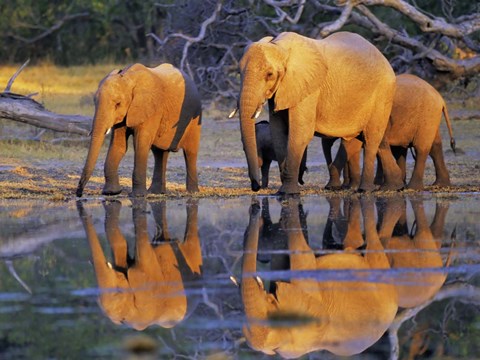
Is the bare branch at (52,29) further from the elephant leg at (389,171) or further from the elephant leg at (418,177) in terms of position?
the elephant leg at (418,177)

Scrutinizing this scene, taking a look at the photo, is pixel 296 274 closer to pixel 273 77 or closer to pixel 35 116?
pixel 273 77

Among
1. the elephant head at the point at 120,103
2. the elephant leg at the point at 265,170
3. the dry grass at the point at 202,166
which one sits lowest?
the dry grass at the point at 202,166

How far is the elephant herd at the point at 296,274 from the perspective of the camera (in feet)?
24.2

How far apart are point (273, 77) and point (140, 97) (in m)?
1.73

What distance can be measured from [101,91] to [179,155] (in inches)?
238

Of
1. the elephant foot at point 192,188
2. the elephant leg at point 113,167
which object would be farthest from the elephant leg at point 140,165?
the elephant foot at point 192,188

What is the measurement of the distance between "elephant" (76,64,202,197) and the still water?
1244mm

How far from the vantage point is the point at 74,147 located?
66.4 feet

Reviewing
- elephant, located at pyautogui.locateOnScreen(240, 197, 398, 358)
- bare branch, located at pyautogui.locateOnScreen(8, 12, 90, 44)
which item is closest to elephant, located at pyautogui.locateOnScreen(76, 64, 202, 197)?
elephant, located at pyautogui.locateOnScreen(240, 197, 398, 358)

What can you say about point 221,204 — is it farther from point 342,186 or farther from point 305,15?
point 305,15

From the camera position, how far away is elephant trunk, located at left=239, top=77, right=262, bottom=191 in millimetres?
13602

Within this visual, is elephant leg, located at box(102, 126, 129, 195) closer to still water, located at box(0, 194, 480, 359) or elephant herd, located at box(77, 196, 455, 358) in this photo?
still water, located at box(0, 194, 480, 359)

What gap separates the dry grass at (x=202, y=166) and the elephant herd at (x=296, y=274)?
2.54m

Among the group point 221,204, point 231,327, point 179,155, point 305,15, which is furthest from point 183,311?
point 305,15
